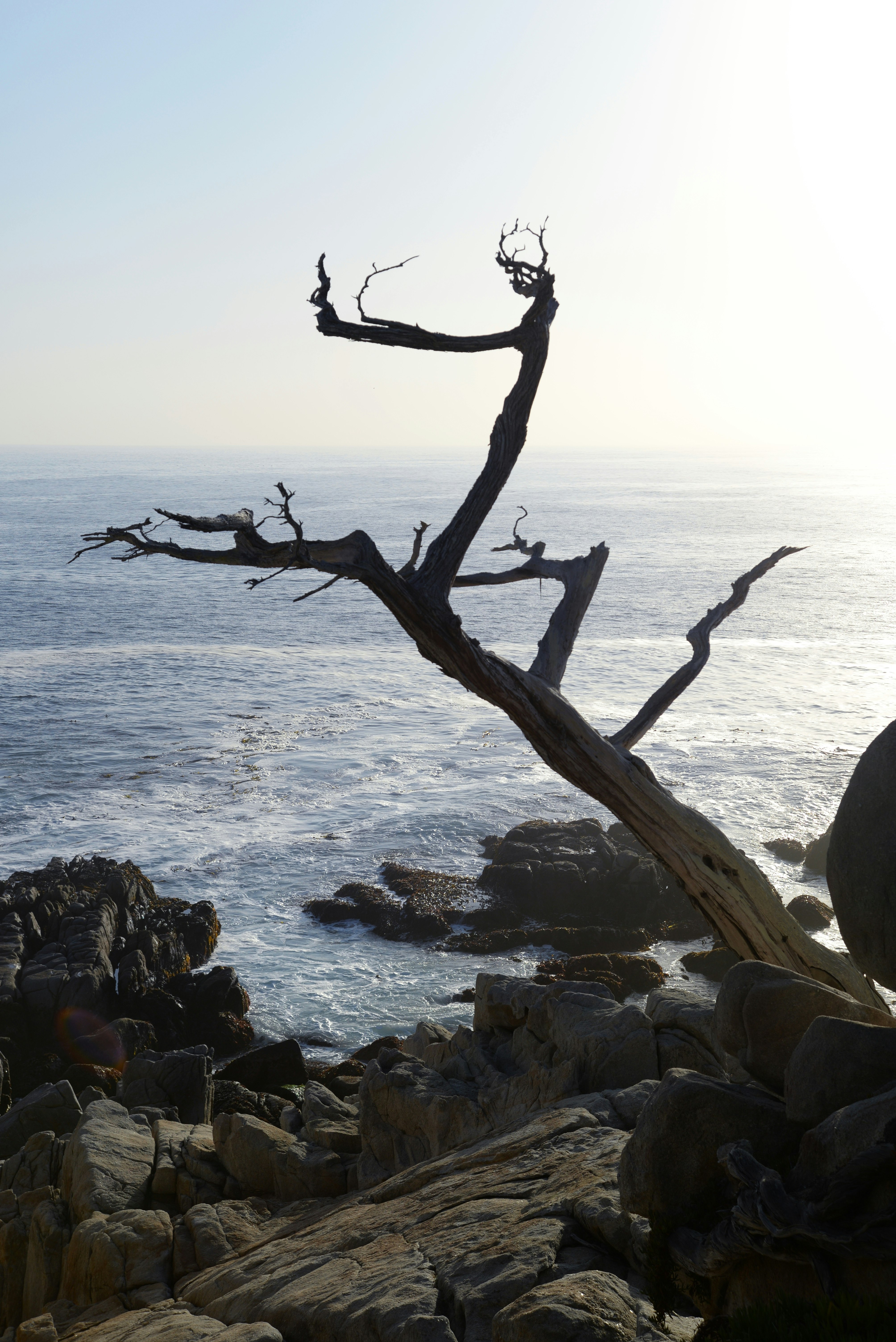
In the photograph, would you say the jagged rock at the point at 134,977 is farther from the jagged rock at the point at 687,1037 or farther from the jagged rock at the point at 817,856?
the jagged rock at the point at 817,856

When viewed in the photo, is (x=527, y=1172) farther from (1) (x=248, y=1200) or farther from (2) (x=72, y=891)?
(2) (x=72, y=891)

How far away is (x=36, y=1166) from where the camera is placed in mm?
9945

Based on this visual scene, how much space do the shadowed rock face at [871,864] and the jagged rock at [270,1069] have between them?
1154 cm

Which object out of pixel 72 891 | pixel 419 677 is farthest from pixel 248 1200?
pixel 419 677

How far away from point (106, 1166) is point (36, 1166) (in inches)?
53.5

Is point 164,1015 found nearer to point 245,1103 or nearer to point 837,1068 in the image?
point 245,1103

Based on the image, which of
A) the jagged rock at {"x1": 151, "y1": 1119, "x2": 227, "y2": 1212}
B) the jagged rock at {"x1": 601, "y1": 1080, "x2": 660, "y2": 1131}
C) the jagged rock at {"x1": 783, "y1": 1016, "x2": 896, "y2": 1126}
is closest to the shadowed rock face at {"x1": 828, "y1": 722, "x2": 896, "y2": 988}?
the jagged rock at {"x1": 783, "y1": 1016, "x2": 896, "y2": 1126}

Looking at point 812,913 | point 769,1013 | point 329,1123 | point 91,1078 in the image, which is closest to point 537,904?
point 812,913

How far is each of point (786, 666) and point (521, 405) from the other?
44.3 metres

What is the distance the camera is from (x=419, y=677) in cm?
4641

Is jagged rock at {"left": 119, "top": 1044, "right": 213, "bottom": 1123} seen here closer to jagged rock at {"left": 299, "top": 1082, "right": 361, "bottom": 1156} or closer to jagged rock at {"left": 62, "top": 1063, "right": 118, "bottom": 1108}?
jagged rock at {"left": 299, "top": 1082, "right": 361, "bottom": 1156}

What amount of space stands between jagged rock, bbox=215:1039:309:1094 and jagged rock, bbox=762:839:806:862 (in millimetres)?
15109

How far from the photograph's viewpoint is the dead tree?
7352mm

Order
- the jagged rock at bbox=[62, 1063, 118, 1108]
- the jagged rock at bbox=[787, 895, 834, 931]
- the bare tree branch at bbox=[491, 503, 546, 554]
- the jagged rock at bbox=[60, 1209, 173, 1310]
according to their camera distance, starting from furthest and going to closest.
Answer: the jagged rock at bbox=[787, 895, 834, 931]
the jagged rock at bbox=[62, 1063, 118, 1108]
the bare tree branch at bbox=[491, 503, 546, 554]
the jagged rock at bbox=[60, 1209, 173, 1310]
